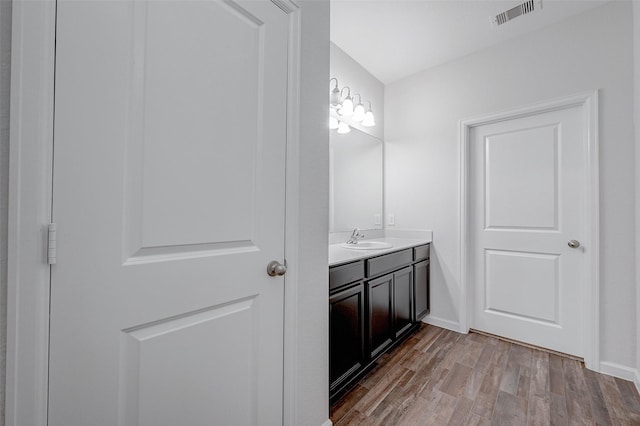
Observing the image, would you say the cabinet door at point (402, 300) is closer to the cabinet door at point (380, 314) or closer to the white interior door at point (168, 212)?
the cabinet door at point (380, 314)

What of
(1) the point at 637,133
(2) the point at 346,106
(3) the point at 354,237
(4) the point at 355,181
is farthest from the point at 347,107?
(1) the point at 637,133

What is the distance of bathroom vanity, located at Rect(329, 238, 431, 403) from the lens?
1.62 meters

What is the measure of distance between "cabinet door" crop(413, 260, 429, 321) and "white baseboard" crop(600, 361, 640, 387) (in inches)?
47.5

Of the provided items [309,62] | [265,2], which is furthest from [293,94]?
[265,2]

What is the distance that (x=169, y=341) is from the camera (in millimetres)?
875

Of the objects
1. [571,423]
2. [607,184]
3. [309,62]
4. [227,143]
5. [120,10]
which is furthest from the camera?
[607,184]

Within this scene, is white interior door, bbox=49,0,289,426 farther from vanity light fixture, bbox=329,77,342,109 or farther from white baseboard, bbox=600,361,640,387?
white baseboard, bbox=600,361,640,387

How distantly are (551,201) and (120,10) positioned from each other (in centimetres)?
282

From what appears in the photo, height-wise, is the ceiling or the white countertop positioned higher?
the ceiling

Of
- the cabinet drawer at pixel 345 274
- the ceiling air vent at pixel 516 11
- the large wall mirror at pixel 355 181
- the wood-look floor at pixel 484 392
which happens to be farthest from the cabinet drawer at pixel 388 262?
the ceiling air vent at pixel 516 11

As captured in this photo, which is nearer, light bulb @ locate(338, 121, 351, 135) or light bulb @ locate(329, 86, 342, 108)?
light bulb @ locate(329, 86, 342, 108)

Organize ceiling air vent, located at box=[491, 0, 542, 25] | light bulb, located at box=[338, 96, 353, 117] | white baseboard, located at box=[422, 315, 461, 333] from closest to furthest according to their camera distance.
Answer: ceiling air vent, located at box=[491, 0, 542, 25], light bulb, located at box=[338, 96, 353, 117], white baseboard, located at box=[422, 315, 461, 333]

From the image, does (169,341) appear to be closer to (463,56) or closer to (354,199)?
(354,199)

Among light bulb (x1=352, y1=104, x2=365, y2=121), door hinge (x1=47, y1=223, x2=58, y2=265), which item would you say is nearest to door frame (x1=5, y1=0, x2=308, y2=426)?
door hinge (x1=47, y1=223, x2=58, y2=265)
